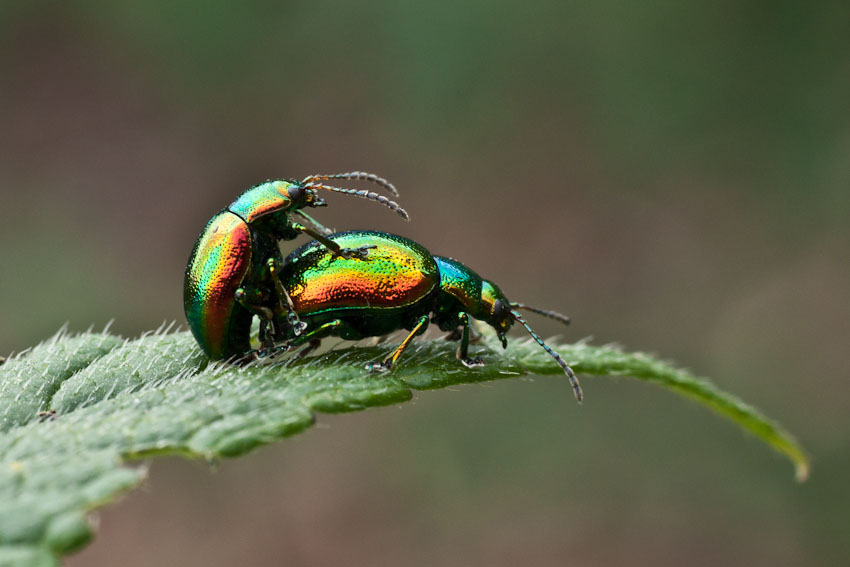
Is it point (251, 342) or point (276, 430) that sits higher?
point (276, 430)

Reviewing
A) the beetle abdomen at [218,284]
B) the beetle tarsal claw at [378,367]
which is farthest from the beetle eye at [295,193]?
the beetle tarsal claw at [378,367]

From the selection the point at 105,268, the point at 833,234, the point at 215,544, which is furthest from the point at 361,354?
the point at 833,234

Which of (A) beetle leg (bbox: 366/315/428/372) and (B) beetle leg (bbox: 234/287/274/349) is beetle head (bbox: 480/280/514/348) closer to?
(A) beetle leg (bbox: 366/315/428/372)

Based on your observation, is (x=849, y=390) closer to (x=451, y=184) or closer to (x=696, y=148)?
(x=696, y=148)

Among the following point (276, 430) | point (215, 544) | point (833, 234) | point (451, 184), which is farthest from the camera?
point (451, 184)

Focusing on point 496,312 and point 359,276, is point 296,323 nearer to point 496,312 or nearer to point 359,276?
point 359,276

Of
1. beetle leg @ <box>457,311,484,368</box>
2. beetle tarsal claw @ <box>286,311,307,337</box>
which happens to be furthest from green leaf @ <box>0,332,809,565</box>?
beetle tarsal claw @ <box>286,311,307,337</box>

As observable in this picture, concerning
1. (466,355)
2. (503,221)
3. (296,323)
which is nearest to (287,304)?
(296,323)
